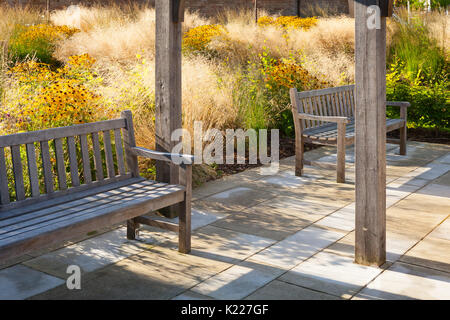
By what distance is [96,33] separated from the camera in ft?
41.2

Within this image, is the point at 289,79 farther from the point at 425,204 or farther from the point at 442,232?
the point at 442,232

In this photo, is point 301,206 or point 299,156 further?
point 299,156

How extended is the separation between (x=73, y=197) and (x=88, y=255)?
0.49 m

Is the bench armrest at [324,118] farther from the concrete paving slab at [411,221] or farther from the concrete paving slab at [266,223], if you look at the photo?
the concrete paving slab at [266,223]

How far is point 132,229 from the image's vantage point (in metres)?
4.30

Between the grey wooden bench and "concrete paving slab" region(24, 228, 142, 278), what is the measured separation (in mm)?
192

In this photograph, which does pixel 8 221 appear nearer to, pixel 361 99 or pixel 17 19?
pixel 361 99

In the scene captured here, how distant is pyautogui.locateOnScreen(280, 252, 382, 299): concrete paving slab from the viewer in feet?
11.3

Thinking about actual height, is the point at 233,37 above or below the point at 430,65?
above

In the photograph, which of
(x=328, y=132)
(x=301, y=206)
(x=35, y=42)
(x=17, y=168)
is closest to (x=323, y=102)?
(x=328, y=132)

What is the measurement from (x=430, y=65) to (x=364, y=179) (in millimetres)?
6753

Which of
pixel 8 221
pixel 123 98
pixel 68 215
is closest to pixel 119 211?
pixel 68 215

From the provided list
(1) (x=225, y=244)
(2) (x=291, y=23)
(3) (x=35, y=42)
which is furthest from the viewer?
(2) (x=291, y=23)
